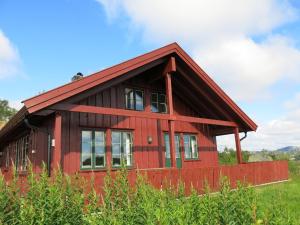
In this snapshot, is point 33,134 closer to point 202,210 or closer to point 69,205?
point 69,205

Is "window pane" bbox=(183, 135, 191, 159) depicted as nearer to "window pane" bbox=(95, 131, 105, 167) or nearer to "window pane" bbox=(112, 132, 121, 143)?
"window pane" bbox=(112, 132, 121, 143)

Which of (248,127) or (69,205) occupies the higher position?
(248,127)

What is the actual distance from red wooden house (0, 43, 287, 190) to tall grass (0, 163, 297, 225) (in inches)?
203

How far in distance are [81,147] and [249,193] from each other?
9.03m

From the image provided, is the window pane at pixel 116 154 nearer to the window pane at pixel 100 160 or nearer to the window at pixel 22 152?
the window pane at pixel 100 160

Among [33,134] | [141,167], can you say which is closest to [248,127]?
[141,167]

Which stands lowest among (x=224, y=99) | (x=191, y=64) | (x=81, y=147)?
(x=81, y=147)

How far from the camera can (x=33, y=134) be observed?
13.1 m

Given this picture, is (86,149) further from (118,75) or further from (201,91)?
(201,91)

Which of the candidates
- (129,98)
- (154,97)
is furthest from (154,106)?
(129,98)

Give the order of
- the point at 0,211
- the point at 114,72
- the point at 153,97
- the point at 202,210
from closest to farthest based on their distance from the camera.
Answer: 1. the point at 202,210
2. the point at 0,211
3. the point at 114,72
4. the point at 153,97

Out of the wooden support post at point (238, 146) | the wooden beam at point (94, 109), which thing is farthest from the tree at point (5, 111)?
the wooden beam at point (94, 109)

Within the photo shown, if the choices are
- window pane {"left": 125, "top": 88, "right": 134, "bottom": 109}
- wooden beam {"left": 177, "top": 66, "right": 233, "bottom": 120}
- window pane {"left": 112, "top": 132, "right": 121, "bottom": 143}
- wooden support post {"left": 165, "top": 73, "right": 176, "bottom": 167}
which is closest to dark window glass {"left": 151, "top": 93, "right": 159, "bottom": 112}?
window pane {"left": 125, "top": 88, "right": 134, "bottom": 109}

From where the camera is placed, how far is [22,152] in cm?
1543
